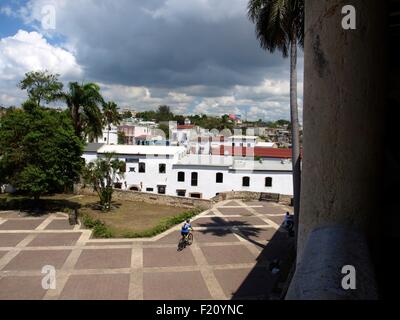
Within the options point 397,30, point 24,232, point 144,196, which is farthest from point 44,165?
point 397,30

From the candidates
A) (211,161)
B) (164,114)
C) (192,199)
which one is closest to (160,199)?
(192,199)

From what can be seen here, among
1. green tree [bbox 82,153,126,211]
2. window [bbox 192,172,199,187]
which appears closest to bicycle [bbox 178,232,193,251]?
green tree [bbox 82,153,126,211]

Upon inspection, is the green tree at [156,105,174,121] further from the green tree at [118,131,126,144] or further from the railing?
the railing

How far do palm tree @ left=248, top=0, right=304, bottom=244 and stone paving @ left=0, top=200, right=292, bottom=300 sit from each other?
3994 mm

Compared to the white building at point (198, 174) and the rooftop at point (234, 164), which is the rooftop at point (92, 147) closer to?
the white building at point (198, 174)

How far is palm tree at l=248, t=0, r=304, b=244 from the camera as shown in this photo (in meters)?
14.7

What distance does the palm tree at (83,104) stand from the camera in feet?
113

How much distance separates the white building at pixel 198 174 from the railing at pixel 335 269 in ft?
108

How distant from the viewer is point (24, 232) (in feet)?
68.6

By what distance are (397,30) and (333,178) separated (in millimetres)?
2559

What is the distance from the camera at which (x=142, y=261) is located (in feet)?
52.2

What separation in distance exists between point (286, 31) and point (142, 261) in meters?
12.4

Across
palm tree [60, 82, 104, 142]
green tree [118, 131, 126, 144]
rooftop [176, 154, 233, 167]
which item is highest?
palm tree [60, 82, 104, 142]
